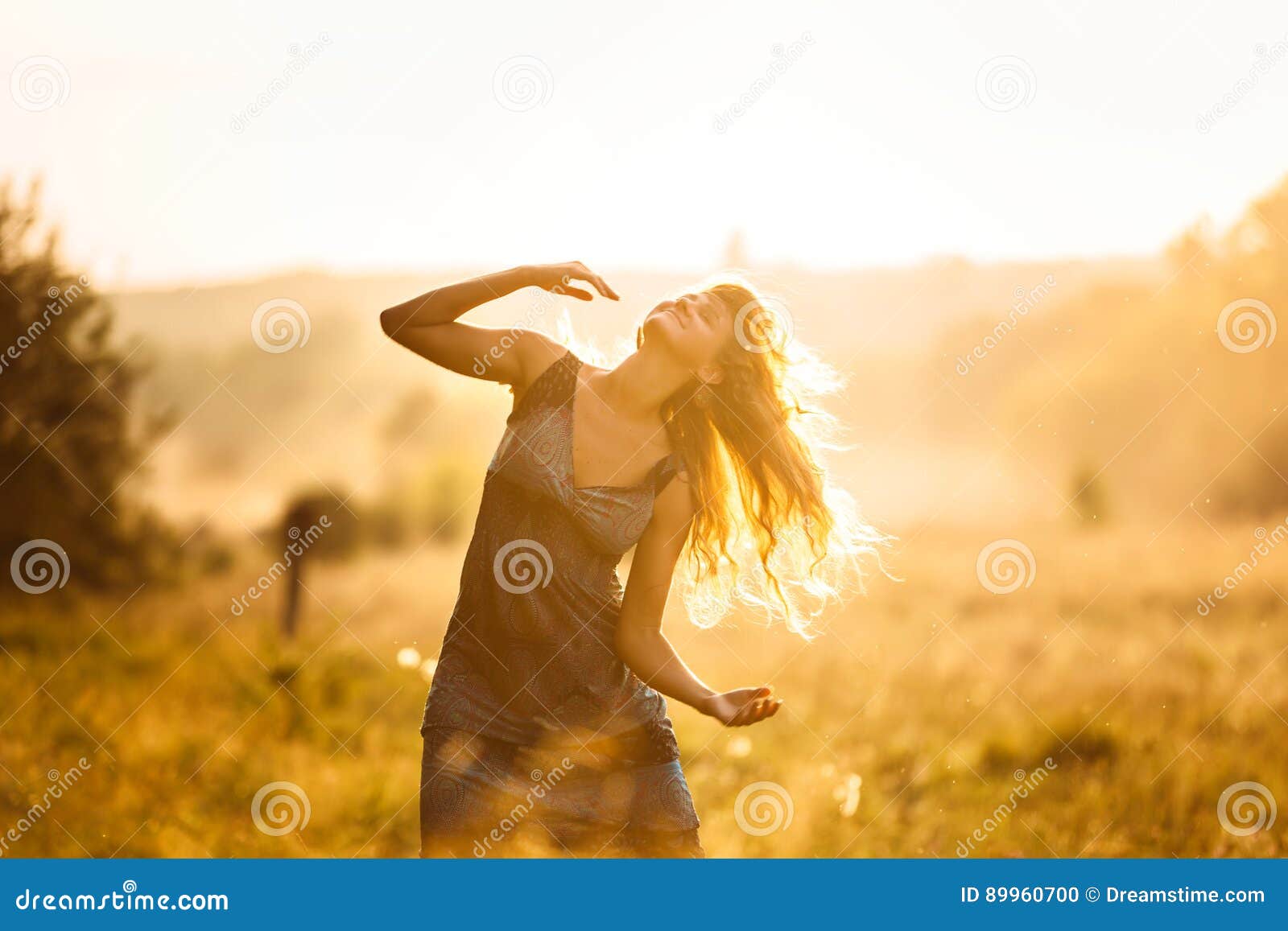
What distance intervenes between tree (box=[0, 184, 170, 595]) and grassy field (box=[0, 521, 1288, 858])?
22.4 inches

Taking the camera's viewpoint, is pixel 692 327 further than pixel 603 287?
Yes

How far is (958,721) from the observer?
9047 mm

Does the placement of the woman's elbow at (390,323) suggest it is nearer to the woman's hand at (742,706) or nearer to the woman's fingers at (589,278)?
the woman's fingers at (589,278)

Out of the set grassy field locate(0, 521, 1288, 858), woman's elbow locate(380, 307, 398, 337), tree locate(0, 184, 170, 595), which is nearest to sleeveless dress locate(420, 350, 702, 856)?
woman's elbow locate(380, 307, 398, 337)

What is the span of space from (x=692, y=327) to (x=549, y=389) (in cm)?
50

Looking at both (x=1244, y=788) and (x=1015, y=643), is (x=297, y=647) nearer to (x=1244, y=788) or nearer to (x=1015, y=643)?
(x=1015, y=643)

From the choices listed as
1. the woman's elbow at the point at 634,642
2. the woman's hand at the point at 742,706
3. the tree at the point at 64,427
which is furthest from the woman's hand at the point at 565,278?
the tree at the point at 64,427

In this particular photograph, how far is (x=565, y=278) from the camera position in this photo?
357cm

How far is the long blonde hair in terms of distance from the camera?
3.96 meters

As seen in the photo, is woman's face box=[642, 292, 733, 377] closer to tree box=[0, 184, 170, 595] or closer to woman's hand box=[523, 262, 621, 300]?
woman's hand box=[523, 262, 621, 300]

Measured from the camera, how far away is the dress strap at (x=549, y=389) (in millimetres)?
3611

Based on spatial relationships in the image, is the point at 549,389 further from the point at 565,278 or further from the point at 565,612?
the point at 565,612

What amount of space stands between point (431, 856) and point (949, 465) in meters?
39.7

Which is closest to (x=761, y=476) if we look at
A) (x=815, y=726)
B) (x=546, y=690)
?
(x=546, y=690)
